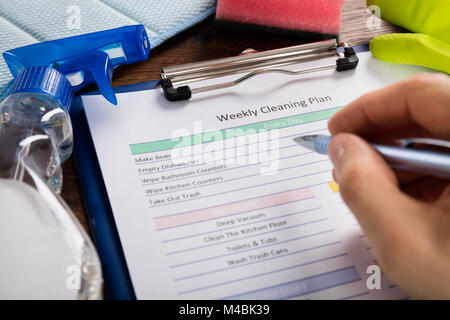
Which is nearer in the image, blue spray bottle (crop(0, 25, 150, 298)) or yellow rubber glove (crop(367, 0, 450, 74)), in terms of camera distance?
blue spray bottle (crop(0, 25, 150, 298))

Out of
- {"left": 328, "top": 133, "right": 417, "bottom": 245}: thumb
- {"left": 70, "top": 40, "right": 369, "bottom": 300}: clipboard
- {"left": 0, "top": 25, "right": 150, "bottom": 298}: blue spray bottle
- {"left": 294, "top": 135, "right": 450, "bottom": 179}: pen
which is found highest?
{"left": 294, "top": 135, "right": 450, "bottom": 179}: pen

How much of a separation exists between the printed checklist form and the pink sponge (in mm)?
75

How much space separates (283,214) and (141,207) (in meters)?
0.13

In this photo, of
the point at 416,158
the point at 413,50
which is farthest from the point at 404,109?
the point at 413,50

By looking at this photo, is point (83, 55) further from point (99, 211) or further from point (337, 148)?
point (337, 148)

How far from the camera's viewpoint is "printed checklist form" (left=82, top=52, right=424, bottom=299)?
0.39 metres

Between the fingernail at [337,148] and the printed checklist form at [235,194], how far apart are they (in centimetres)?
7

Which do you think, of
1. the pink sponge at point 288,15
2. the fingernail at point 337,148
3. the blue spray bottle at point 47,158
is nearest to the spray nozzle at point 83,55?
the blue spray bottle at point 47,158

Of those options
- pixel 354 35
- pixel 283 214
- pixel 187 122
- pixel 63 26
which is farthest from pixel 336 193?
pixel 63 26

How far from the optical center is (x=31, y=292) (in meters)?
0.34

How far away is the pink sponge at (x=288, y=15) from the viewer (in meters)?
0.58

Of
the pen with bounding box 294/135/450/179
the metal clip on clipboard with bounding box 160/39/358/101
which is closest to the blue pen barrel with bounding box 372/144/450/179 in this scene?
the pen with bounding box 294/135/450/179

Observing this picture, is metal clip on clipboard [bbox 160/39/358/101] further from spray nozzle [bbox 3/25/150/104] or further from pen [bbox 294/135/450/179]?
pen [bbox 294/135/450/179]
